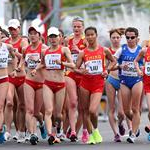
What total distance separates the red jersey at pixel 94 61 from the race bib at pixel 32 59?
0.94m

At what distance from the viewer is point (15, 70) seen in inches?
681

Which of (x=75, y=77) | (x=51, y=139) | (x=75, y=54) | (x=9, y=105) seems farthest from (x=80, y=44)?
(x=51, y=139)

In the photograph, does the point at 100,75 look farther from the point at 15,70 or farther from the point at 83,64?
the point at 15,70

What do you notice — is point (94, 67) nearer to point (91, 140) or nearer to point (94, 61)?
point (94, 61)

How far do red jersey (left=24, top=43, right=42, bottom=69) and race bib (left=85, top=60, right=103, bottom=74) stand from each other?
102cm

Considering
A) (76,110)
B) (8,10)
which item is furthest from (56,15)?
(76,110)

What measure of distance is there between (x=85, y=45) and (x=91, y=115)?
1636 millimetres

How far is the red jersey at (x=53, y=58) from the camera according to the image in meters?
16.7

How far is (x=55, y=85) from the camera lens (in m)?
16.8

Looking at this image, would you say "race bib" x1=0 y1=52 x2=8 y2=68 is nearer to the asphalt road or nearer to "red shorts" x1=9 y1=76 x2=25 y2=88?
"red shorts" x1=9 y1=76 x2=25 y2=88

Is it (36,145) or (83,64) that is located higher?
(83,64)

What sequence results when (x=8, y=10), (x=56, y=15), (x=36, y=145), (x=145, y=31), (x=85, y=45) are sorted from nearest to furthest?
(x=36, y=145) → (x=85, y=45) → (x=8, y=10) → (x=56, y=15) → (x=145, y=31)

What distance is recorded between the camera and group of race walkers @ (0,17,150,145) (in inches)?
Answer: 659

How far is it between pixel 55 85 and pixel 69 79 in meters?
0.70
